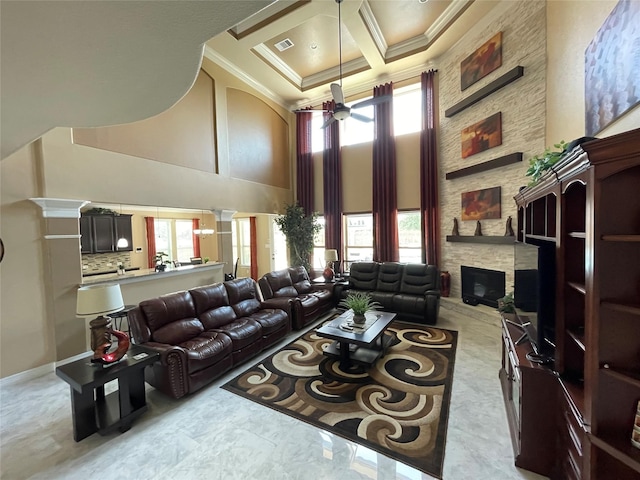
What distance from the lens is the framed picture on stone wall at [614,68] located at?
170 cm

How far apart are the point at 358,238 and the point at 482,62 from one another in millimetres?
4402

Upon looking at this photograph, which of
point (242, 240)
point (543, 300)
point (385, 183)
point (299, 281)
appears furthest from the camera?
point (242, 240)

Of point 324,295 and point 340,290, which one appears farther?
point 340,290

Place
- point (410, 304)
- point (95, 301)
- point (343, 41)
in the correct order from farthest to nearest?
1. point (343, 41)
2. point (410, 304)
3. point (95, 301)

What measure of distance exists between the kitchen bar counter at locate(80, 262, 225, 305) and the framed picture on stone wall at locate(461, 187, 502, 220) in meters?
5.30

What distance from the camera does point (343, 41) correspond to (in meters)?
5.25

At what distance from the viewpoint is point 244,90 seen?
6.28 metres

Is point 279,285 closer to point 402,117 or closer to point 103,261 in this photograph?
point 103,261

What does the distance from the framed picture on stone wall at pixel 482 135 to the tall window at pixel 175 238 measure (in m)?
7.43

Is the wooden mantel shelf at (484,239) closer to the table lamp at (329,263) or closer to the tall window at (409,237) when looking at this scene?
the tall window at (409,237)

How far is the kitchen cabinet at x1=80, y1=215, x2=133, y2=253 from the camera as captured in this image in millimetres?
5527

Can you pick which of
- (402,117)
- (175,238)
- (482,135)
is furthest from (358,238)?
(175,238)

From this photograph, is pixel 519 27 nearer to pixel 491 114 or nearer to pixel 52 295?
pixel 491 114

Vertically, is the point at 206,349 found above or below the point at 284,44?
below
